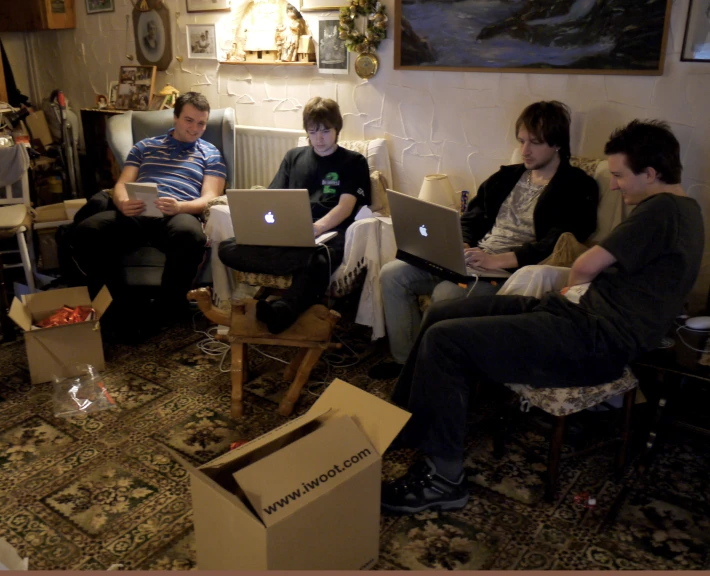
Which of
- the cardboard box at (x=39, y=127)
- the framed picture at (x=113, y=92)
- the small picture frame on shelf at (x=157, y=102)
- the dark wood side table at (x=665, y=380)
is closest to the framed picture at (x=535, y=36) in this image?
the dark wood side table at (x=665, y=380)

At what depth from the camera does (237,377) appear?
2283mm

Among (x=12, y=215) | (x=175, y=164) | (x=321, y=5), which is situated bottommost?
(x=12, y=215)

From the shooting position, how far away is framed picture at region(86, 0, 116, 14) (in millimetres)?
4240

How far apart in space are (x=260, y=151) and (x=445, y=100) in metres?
1.14

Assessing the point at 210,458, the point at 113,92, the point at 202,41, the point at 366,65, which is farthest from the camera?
the point at 113,92

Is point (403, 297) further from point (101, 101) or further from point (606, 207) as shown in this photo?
point (101, 101)

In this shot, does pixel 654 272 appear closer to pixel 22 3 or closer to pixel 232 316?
pixel 232 316

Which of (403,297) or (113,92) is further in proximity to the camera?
(113,92)

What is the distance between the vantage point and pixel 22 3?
454 centimetres

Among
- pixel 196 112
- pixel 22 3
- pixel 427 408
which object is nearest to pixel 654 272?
pixel 427 408

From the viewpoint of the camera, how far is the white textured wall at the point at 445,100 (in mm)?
2378

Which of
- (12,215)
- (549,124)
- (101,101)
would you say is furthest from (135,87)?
(549,124)

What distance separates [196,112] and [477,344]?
6.37 ft

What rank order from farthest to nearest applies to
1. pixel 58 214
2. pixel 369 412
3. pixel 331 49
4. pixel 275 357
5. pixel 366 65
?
pixel 58 214
pixel 331 49
pixel 366 65
pixel 275 357
pixel 369 412
